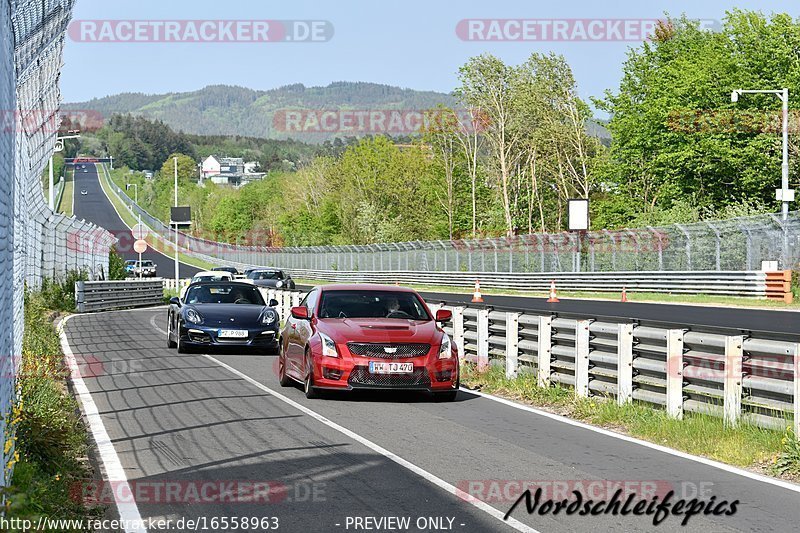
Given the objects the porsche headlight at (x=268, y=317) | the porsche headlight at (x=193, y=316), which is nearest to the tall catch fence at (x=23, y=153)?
the porsche headlight at (x=193, y=316)

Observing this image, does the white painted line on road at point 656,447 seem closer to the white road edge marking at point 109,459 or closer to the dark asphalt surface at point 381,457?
the dark asphalt surface at point 381,457

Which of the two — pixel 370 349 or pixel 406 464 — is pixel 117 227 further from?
pixel 406 464

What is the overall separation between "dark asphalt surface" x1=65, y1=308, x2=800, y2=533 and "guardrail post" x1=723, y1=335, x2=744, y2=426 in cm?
97

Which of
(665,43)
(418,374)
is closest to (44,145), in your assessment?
(418,374)

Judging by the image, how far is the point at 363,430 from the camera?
1158cm

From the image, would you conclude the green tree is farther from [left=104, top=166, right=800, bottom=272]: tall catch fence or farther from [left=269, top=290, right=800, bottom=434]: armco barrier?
[left=269, top=290, right=800, bottom=434]: armco barrier

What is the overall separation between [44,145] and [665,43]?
2557 inches

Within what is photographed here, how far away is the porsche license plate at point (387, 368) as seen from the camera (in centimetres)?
1390

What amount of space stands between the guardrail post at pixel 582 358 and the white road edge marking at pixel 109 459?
5.71 m

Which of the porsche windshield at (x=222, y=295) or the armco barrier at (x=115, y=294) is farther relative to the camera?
the armco barrier at (x=115, y=294)

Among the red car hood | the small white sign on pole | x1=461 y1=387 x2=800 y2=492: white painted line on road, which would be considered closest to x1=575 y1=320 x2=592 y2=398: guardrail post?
x1=461 y1=387 x2=800 y2=492: white painted line on road

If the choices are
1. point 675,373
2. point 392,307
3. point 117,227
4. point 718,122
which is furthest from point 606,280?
point 117,227

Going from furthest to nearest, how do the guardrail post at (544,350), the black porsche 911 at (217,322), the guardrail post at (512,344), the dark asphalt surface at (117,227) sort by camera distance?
the dark asphalt surface at (117,227)
the black porsche 911 at (217,322)
the guardrail post at (512,344)
the guardrail post at (544,350)

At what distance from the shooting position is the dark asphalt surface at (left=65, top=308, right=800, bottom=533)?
7.57m
